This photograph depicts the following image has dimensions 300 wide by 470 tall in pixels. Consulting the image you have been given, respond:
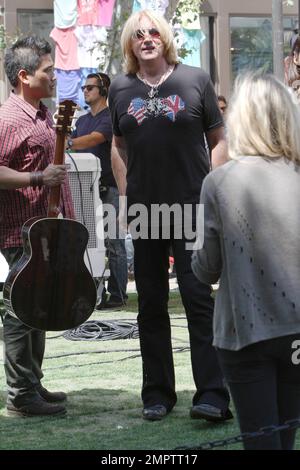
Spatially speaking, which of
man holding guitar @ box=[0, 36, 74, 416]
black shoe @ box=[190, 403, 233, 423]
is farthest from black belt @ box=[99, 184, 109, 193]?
black shoe @ box=[190, 403, 233, 423]

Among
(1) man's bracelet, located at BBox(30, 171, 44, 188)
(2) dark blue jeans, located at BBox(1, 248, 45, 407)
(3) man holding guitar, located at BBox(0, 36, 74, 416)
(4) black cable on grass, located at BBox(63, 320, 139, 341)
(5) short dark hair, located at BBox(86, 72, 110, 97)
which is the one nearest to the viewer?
(1) man's bracelet, located at BBox(30, 171, 44, 188)

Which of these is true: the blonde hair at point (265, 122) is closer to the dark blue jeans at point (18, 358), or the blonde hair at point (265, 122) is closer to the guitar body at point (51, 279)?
the guitar body at point (51, 279)

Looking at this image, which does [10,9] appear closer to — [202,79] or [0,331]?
[0,331]

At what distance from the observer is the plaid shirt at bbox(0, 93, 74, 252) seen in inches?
209

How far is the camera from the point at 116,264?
32.7 ft

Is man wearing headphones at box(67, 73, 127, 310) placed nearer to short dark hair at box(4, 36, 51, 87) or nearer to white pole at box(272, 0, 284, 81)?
white pole at box(272, 0, 284, 81)

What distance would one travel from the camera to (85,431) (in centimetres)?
512

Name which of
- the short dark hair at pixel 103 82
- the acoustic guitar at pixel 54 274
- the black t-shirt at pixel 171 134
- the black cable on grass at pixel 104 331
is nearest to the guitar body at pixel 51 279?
the acoustic guitar at pixel 54 274

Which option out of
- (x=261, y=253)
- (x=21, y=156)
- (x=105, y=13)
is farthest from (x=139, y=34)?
(x=105, y=13)

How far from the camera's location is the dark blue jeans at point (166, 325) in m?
5.23

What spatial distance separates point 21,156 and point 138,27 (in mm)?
898

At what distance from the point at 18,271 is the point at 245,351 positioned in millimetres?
2133

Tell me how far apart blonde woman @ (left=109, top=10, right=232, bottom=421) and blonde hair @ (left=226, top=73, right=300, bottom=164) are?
1.75m

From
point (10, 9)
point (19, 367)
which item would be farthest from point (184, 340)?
point (10, 9)
